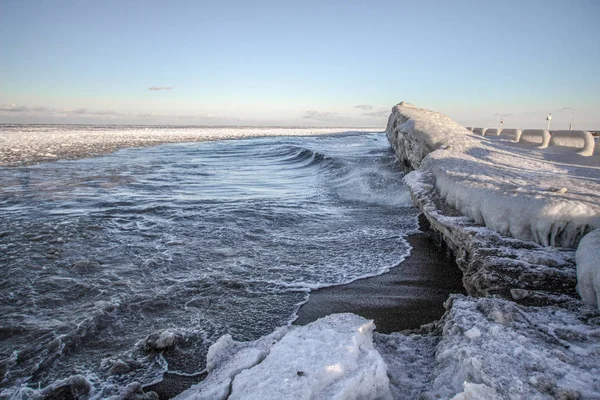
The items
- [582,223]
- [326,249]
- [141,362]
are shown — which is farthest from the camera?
[326,249]

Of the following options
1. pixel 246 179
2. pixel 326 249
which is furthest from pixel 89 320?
→ pixel 246 179

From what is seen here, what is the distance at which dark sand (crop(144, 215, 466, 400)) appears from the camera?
→ 132 inches

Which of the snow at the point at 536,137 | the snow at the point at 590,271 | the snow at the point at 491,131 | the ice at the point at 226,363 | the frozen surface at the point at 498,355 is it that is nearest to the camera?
the frozen surface at the point at 498,355

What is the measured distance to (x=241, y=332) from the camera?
308 centimetres

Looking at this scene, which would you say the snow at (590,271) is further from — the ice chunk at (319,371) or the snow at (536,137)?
the snow at (536,137)

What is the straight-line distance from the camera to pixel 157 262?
14.8ft

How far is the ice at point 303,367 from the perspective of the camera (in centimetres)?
173

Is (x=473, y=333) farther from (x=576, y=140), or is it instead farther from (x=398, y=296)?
(x=576, y=140)

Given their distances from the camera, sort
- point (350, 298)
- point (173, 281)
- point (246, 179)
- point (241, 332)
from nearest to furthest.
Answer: point (241, 332) < point (350, 298) < point (173, 281) < point (246, 179)

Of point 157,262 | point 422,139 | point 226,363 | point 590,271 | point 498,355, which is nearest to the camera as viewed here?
point 498,355

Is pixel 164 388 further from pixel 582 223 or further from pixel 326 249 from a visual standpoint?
pixel 582 223

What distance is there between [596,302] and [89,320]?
429cm

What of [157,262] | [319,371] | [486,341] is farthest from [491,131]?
[319,371]

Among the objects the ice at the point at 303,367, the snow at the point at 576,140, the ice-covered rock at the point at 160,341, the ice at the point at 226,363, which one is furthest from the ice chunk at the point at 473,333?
the snow at the point at 576,140
